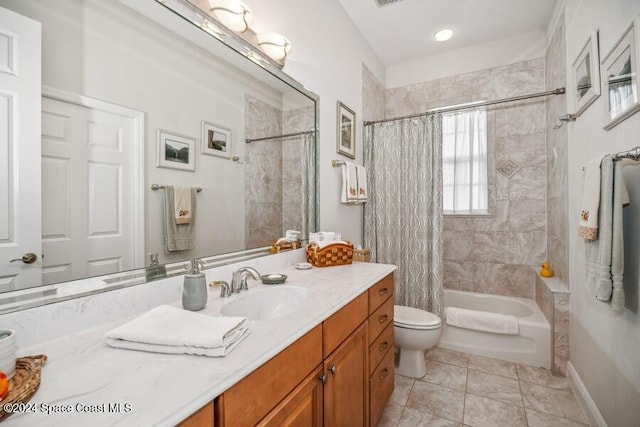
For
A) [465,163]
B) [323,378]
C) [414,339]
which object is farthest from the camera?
[465,163]

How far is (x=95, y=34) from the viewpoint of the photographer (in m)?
0.86

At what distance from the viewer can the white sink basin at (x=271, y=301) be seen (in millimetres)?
1138

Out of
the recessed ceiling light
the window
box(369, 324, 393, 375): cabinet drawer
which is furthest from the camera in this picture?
the window

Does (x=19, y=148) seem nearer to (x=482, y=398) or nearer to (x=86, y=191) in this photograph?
(x=86, y=191)

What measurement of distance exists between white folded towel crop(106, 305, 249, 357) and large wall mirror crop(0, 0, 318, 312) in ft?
0.92

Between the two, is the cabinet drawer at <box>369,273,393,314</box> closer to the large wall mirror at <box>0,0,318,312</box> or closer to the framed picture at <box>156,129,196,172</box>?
Result: the large wall mirror at <box>0,0,318,312</box>

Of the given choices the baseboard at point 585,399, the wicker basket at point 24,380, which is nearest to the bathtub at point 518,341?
the baseboard at point 585,399

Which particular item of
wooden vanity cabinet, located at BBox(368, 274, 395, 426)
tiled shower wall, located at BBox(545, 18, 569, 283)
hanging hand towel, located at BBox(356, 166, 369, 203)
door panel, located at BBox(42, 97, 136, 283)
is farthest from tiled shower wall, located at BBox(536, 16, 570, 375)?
door panel, located at BBox(42, 97, 136, 283)

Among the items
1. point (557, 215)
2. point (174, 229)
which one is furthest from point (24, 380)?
point (557, 215)

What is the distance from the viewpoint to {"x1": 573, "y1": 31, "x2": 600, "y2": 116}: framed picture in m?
1.49

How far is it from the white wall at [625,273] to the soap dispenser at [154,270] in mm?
1751

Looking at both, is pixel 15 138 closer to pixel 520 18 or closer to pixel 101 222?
pixel 101 222

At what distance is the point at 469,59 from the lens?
2.99 m

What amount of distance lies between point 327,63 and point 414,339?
6.63 feet
